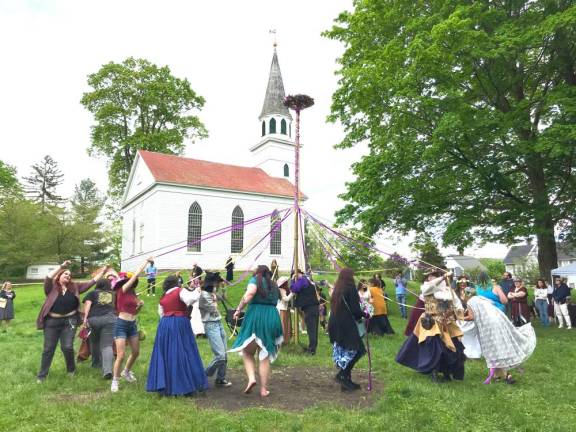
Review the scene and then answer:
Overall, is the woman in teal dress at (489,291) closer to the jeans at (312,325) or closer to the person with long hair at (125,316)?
the jeans at (312,325)

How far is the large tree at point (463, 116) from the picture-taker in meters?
12.4

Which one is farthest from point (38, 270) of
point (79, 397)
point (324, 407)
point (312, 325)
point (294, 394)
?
point (324, 407)

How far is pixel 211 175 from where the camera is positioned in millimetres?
32438

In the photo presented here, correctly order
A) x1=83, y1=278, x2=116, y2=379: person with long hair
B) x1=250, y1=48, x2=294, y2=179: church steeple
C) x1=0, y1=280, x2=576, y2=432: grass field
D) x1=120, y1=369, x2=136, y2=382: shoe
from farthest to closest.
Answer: x1=250, y1=48, x2=294, y2=179: church steeple → x1=83, y1=278, x2=116, y2=379: person with long hair → x1=120, y1=369, x2=136, y2=382: shoe → x1=0, y1=280, x2=576, y2=432: grass field

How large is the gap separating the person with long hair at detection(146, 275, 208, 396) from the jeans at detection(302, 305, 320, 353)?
347 centimetres

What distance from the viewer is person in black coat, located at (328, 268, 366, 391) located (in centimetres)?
614

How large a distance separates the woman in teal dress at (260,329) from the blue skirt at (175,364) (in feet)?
1.92

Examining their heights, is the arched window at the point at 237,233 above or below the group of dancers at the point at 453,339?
above

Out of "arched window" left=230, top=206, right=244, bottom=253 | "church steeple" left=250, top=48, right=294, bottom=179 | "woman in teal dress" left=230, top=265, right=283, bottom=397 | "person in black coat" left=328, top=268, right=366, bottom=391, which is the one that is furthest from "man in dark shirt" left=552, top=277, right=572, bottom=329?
"church steeple" left=250, top=48, right=294, bottom=179

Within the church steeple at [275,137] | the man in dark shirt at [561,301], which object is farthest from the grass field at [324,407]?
the church steeple at [275,137]

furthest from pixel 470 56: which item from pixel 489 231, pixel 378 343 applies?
pixel 378 343

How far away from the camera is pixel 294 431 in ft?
14.8

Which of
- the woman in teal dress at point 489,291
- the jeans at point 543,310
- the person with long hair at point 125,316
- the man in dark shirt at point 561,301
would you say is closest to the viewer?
the person with long hair at point 125,316

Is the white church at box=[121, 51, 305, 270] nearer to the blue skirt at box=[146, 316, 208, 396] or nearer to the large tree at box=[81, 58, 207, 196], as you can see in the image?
the large tree at box=[81, 58, 207, 196]
